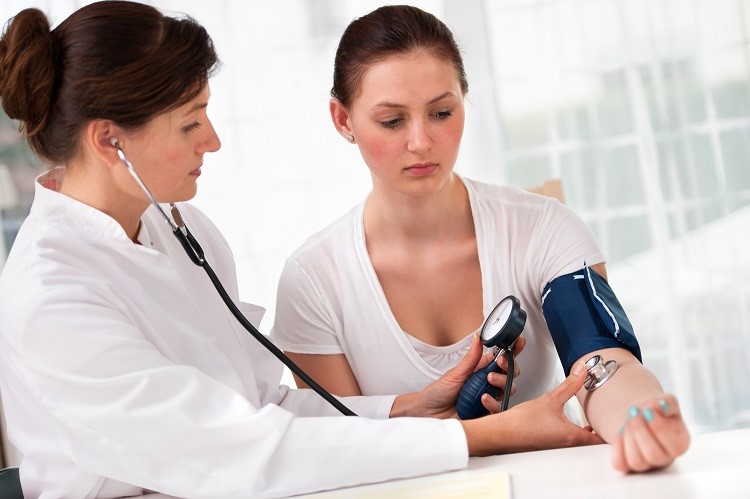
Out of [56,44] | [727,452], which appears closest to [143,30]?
[56,44]

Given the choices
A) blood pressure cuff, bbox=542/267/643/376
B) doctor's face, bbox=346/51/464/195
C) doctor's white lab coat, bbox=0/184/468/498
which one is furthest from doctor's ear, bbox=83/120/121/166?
blood pressure cuff, bbox=542/267/643/376

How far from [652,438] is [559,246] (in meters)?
0.62

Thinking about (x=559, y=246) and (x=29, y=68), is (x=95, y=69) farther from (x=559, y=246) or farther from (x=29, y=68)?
(x=559, y=246)

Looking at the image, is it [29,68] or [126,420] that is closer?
[126,420]

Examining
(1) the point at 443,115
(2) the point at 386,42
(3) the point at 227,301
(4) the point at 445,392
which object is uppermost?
(2) the point at 386,42

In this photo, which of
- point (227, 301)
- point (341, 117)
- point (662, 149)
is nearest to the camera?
point (227, 301)

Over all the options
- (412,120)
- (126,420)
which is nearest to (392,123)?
(412,120)

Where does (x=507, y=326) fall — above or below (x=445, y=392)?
above

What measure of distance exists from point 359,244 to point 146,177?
20.8 inches

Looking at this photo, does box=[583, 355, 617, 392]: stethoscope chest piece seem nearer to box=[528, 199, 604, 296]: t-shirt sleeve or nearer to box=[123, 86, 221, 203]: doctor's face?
box=[528, 199, 604, 296]: t-shirt sleeve

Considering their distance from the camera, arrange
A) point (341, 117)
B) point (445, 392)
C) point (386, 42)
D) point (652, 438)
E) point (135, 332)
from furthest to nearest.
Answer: point (341, 117)
point (386, 42)
point (445, 392)
point (135, 332)
point (652, 438)

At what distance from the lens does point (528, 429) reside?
126cm

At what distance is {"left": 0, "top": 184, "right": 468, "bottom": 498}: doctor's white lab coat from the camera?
114 centimetres

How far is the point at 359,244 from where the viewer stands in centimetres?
176
